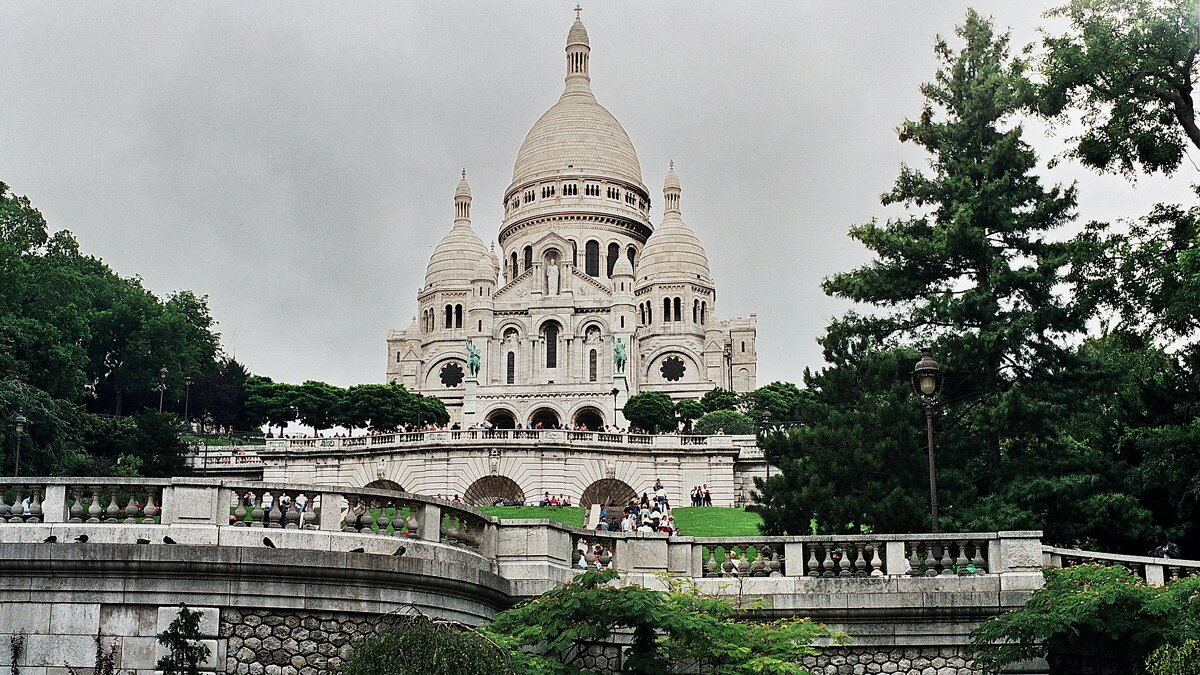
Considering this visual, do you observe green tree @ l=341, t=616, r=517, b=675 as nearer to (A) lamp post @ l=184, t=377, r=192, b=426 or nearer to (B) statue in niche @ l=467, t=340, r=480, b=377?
(A) lamp post @ l=184, t=377, r=192, b=426

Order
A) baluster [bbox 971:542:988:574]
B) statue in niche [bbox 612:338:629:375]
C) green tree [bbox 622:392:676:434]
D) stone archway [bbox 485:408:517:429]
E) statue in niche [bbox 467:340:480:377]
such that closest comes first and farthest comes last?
baluster [bbox 971:542:988:574] → green tree [bbox 622:392:676:434] → stone archway [bbox 485:408:517:429] → statue in niche [bbox 467:340:480:377] → statue in niche [bbox 612:338:629:375]

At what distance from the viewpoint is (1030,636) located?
16.4 metres

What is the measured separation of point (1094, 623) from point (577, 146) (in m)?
117

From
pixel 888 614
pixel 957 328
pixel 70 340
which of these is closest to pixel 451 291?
pixel 70 340

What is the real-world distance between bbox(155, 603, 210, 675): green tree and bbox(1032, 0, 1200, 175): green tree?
2092 centimetres

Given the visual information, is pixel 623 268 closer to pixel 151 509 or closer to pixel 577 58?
pixel 577 58

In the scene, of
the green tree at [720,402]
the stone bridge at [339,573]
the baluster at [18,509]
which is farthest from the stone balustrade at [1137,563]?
the green tree at [720,402]

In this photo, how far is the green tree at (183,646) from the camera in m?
14.0

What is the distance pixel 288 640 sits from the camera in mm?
14547

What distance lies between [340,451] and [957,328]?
32.2m

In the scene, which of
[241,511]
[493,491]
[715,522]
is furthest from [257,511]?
[493,491]

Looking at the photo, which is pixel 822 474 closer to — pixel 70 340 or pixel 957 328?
pixel 957 328

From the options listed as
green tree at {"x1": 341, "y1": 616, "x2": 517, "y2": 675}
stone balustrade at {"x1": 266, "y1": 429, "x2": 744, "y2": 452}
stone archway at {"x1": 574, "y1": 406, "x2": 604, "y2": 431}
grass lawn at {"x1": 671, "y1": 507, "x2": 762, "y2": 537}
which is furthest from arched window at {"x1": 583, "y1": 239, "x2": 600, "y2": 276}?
green tree at {"x1": 341, "y1": 616, "x2": 517, "y2": 675}

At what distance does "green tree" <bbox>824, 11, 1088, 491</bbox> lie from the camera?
3253 centimetres
